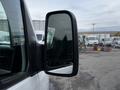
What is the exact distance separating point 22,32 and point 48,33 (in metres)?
0.20

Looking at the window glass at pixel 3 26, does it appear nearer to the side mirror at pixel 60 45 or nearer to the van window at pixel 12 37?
the van window at pixel 12 37

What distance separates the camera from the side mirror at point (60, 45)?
155 centimetres

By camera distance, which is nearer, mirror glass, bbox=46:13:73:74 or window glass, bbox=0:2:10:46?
window glass, bbox=0:2:10:46

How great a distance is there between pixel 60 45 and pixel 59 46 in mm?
11

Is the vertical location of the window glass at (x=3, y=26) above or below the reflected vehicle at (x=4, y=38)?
above

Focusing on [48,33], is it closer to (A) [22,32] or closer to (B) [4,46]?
(A) [22,32]

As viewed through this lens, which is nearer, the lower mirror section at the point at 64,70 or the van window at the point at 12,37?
the van window at the point at 12,37

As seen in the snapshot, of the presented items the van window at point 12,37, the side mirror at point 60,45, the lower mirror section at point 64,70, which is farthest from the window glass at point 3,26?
the lower mirror section at point 64,70

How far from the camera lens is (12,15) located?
153cm

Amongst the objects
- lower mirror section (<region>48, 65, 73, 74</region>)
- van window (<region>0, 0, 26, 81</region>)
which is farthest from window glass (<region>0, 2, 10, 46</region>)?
lower mirror section (<region>48, 65, 73, 74</region>)

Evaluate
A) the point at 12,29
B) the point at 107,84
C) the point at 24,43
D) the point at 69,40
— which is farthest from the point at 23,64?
the point at 107,84

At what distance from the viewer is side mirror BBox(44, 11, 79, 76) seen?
1.55 m

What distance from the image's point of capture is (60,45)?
161 centimetres

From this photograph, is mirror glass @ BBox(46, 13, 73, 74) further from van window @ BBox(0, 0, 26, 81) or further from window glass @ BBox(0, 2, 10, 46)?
window glass @ BBox(0, 2, 10, 46)
